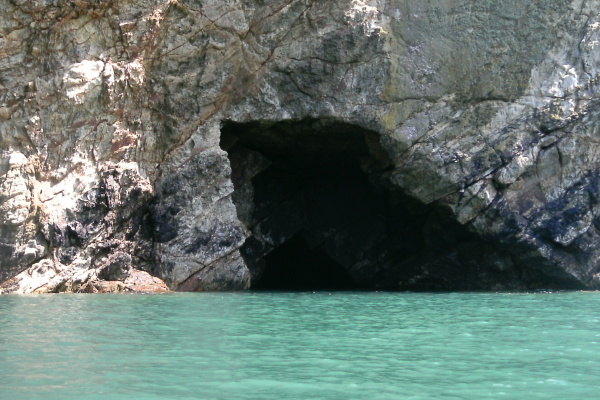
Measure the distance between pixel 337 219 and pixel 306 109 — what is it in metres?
3.80

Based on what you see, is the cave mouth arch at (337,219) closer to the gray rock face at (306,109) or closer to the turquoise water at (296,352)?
the gray rock face at (306,109)

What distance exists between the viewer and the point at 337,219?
1762 centimetres

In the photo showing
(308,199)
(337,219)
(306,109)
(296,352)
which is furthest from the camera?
(308,199)

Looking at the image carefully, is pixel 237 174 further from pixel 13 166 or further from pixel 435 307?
pixel 435 307

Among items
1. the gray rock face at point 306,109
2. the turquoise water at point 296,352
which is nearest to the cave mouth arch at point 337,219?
the gray rock face at point 306,109

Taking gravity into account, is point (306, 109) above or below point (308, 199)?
above

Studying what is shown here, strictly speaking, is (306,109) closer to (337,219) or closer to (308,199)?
(308,199)

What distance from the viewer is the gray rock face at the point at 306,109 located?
1377 cm

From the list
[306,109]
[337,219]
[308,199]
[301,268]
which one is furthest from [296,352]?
[301,268]

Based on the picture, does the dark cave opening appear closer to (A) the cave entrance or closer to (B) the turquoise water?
(A) the cave entrance

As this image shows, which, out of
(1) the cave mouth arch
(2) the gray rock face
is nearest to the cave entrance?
(1) the cave mouth arch

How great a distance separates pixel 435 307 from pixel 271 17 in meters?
7.58

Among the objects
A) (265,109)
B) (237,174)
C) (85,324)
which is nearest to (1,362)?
(85,324)

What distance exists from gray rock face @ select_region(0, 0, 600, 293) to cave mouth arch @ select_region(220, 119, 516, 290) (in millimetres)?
312
